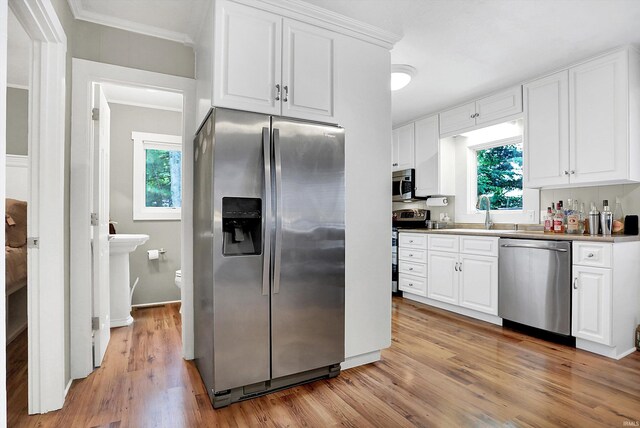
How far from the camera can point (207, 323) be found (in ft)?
6.69

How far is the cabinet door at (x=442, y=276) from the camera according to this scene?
12.4 feet

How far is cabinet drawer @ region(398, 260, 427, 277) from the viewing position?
4164 millimetres

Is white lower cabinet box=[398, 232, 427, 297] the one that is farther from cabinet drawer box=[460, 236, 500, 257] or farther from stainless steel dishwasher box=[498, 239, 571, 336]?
stainless steel dishwasher box=[498, 239, 571, 336]

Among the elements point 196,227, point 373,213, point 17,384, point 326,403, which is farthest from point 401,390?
point 17,384

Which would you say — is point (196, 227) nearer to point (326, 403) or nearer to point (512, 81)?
point (326, 403)

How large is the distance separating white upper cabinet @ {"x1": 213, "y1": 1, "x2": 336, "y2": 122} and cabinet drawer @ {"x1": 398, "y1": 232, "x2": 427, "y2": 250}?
2.40 metres

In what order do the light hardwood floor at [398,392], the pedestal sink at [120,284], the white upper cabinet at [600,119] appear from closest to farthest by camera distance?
the light hardwood floor at [398,392]
the white upper cabinet at [600,119]
the pedestal sink at [120,284]

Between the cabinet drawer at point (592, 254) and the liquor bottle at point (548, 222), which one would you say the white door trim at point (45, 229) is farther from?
the liquor bottle at point (548, 222)

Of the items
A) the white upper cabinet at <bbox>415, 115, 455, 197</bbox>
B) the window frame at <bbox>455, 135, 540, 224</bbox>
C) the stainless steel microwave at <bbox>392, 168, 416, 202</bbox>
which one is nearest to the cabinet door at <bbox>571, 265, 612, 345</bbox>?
the window frame at <bbox>455, 135, 540, 224</bbox>

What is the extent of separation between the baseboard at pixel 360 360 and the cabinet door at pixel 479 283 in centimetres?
151

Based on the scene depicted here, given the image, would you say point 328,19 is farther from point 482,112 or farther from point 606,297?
point 606,297

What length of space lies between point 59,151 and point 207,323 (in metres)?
1.30

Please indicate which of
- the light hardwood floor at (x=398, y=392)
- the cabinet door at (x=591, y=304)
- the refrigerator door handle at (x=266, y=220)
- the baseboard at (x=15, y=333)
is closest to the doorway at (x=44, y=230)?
the light hardwood floor at (x=398, y=392)

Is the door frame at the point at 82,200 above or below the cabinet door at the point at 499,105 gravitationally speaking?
below
